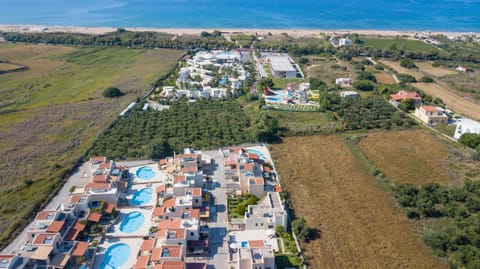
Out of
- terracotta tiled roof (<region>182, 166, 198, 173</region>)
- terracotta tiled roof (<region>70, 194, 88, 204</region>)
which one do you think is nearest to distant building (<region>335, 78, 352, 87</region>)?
terracotta tiled roof (<region>182, 166, 198, 173</region>)

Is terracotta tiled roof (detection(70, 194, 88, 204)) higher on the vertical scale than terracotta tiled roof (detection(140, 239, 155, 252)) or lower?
higher

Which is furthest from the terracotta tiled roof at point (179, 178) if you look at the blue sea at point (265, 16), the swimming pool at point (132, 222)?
the blue sea at point (265, 16)

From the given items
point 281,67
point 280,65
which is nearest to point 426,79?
point 281,67

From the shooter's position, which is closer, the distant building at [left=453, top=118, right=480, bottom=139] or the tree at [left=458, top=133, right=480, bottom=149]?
the tree at [left=458, top=133, right=480, bottom=149]

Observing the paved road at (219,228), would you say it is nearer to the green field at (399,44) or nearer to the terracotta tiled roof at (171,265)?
the terracotta tiled roof at (171,265)

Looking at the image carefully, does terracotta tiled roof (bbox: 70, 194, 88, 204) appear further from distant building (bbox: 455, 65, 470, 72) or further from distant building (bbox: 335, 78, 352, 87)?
distant building (bbox: 455, 65, 470, 72)

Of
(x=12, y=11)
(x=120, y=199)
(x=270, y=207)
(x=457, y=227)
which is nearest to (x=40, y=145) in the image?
(x=120, y=199)

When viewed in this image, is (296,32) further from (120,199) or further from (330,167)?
(120,199)

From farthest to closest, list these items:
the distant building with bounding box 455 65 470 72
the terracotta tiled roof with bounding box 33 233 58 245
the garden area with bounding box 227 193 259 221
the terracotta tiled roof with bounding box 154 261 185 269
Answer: the distant building with bounding box 455 65 470 72, the garden area with bounding box 227 193 259 221, the terracotta tiled roof with bounding box 33 233 58 245, the terracotta tiled roof with bounding box 154 261 185 269
